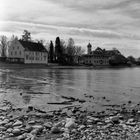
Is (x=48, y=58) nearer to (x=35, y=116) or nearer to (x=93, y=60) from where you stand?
(x=93, y=60)

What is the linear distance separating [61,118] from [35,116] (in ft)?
3.95

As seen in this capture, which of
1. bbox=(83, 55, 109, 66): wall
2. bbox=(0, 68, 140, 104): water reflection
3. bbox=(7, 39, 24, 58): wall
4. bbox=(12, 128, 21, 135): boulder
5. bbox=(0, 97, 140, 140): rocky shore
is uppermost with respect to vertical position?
bbox=(7, 39, 24, 58): wall

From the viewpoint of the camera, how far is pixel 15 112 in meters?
9.40

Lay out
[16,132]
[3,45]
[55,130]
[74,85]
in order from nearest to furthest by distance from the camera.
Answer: [16,132]
[55,130]
[74,85]
[3,45]

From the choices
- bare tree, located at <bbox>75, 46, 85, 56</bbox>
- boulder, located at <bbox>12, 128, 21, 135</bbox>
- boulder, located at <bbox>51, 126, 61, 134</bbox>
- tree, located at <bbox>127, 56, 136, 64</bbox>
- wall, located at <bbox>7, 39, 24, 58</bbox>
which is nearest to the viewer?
boulder, located at <bbox>12, 128, 21, 135</bbox>

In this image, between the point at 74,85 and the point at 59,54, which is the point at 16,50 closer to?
the point at 59,54

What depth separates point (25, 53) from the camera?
8700 cm

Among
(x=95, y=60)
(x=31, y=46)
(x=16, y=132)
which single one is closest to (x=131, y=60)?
(x=95, y=60)

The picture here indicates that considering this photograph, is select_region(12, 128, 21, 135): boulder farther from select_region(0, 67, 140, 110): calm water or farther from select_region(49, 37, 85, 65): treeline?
select_region(49, 37, 85, 65): treeline

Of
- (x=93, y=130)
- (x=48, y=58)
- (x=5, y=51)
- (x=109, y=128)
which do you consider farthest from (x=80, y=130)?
(x=5, y=51)

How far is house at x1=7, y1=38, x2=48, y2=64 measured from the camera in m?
87.1

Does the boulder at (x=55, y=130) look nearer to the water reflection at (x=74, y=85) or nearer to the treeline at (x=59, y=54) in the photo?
the water reflection at (x=74, y=85)

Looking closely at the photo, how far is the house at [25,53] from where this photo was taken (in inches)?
3430

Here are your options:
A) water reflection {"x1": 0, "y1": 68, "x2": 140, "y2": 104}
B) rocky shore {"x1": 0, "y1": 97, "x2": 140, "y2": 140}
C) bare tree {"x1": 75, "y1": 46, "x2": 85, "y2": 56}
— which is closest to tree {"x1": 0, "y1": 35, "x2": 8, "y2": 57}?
bare tree {"x1": 75, "y1": 46, "x2": 85, "y2": 56}
